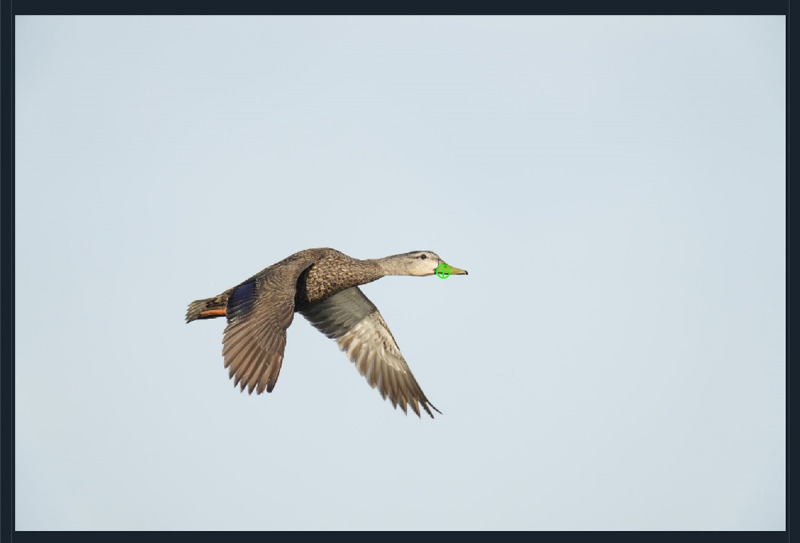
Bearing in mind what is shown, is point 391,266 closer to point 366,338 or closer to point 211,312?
point 366,338

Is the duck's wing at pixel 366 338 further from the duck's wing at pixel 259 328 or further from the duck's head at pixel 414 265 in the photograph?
the duck's wing at pixel 259 328

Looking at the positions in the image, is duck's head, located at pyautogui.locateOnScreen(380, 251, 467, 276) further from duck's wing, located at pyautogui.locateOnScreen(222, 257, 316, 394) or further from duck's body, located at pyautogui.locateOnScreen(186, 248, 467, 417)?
duck's wing, located at pyautogui.locateOnScreen(222, 257, 316, 394)

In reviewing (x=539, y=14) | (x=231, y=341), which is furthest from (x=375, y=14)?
(x=231, y=341)

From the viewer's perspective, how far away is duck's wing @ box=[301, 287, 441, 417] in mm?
19719

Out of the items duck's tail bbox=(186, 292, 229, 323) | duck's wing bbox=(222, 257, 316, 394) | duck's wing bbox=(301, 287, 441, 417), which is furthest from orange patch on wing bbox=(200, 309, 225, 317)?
duck's wing bbox=(301, 287, 441, 417)

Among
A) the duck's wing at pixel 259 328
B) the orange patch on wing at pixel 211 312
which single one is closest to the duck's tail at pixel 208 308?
the orange patch on wing at pixel 211 312

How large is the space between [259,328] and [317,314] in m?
4.25

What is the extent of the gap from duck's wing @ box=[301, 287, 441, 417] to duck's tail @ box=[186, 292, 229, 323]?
7.28 ft

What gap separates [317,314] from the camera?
20.0 meters

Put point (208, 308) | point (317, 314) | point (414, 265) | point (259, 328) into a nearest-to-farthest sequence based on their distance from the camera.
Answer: point (259, 328) < point (208, 308) < point (414, 265) < point (317, 314)

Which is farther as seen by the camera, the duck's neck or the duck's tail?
the duck's neck

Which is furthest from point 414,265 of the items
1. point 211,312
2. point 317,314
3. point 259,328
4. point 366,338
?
point 259,328

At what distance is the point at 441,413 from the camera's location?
751 inches

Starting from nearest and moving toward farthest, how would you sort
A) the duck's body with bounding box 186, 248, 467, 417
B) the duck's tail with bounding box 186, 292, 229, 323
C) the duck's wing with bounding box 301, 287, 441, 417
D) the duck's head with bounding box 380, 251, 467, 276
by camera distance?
1. the duck's body with bounding box 186, 248, 467, 417
2. the duck's tail with bounding box 186, 292, 229, 323
3. the duck's head with bounding box 380, 251, 467, 276
4. the duck's wing with bounding box 301, 287, 441, 417
